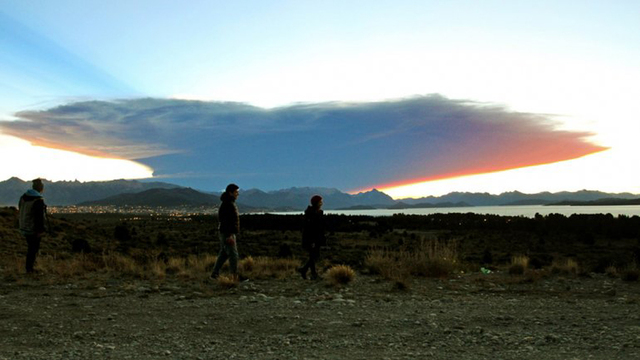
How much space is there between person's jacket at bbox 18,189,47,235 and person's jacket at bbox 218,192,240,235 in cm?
478

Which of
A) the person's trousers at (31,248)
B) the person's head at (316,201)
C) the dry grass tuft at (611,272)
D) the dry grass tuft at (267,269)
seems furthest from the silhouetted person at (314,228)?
the dry grass tuft at (611,272)

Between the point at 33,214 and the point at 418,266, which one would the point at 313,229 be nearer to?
the point at 418,266

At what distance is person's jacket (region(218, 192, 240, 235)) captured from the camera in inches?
508

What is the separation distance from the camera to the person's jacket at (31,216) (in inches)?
545

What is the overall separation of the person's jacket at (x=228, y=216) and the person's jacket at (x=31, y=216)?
15.7ft

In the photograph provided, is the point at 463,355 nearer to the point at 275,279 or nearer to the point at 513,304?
the point at 513,304

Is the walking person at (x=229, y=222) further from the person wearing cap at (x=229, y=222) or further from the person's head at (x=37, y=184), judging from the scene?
the person's head at (x=37, y=184)

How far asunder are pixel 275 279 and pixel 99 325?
6555 millimetres

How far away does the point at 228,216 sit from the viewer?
12938 millimetres

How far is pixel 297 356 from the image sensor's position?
6305 millimetres

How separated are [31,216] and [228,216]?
531cm

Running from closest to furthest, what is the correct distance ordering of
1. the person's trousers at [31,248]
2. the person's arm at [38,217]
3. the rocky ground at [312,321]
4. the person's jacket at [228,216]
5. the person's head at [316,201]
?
the rocky ground at [312,321]
the person's jacket at [228,216]
the person's arm at [38,217]
the person's head at [316,201]
the person's trousers at [31,248]

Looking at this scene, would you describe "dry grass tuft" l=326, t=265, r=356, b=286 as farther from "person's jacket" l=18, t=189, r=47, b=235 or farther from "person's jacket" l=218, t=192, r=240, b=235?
"person's jacket" l=18, t=189, r=47, b=235

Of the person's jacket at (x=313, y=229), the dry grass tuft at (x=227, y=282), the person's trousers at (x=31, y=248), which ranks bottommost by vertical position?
the dry grass tuft at (x=227, y=282)
